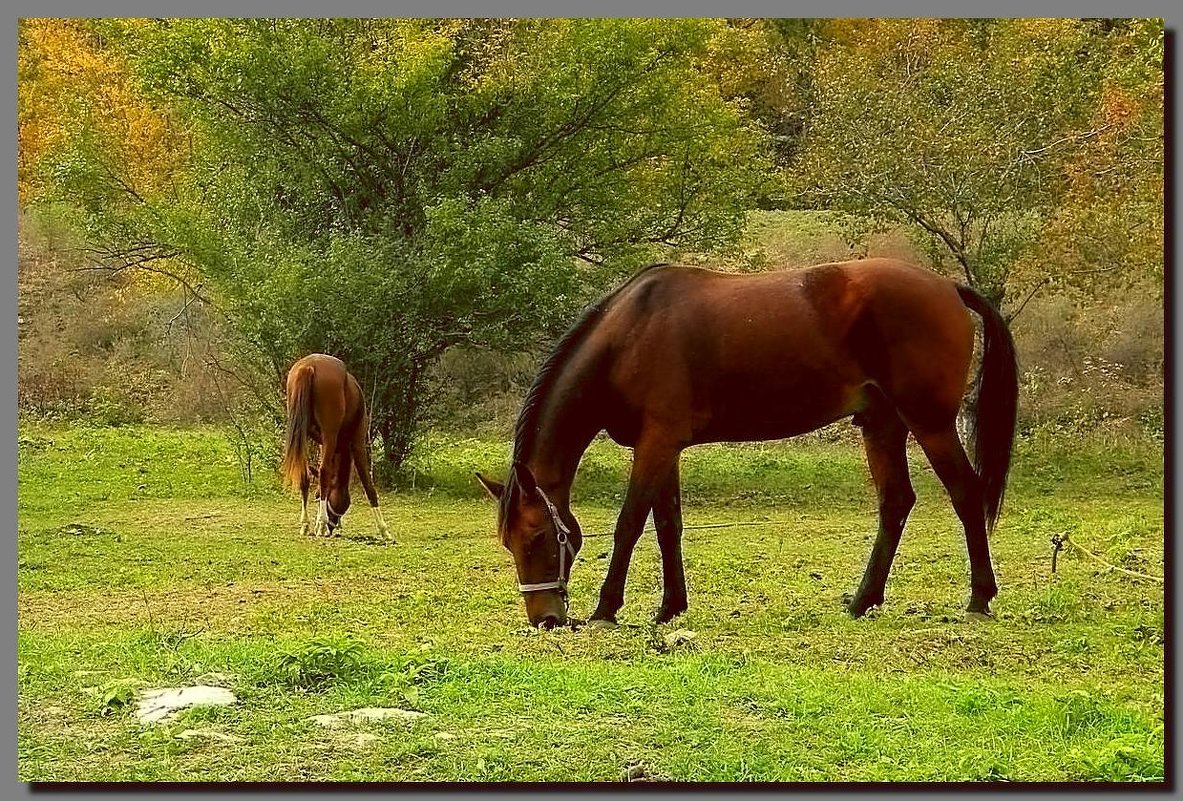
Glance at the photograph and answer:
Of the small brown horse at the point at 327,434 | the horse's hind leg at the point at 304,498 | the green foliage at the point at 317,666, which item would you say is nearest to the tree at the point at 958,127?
the small brown horse at the point at 327,434

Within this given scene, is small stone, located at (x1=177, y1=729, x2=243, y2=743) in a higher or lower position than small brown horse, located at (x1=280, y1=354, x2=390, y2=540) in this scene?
lower

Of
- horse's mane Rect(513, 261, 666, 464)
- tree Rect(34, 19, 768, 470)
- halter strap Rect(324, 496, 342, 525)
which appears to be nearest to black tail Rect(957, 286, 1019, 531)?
horse's mane Rect(513, 261, 666, 464)

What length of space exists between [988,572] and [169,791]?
3671 millimetres

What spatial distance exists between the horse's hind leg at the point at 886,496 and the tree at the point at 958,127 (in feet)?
10.3

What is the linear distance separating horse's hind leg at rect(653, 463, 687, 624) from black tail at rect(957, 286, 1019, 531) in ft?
4.66

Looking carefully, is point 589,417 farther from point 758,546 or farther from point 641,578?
point 758,546

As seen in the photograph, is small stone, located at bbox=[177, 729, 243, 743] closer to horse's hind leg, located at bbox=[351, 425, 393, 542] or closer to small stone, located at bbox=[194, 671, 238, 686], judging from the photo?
small stone, located at bbox=[194, 671, 238, 686]

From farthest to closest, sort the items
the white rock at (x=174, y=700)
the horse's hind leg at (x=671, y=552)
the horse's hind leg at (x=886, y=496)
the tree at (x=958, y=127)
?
Result: 1. the tree at (x=958, y=127)
2. the horse's hind leg at (x=886, y=496)
3. the horse's hind leg at (x=671, y=552)
4. the white rock at (x=174, y=700)

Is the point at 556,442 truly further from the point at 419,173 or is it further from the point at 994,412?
the point at 419,173

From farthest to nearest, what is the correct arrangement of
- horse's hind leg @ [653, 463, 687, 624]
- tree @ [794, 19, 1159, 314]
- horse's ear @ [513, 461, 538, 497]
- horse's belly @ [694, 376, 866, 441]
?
tree @ [794, 19, 1159, 314] → horse's hind leg @ [653, 463, 687, 624] → horse's belly @ [694, 376, 866, 441] → horse's ear @ [513, 461, 538, 497]

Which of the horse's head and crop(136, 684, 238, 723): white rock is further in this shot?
the horse's head

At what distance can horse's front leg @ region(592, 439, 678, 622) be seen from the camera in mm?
5914

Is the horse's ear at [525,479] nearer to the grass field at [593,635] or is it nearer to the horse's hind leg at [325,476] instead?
the grass field at [593,635]

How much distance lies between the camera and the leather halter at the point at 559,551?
5777mm
